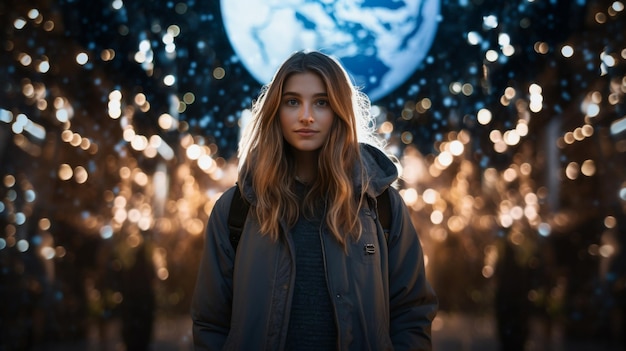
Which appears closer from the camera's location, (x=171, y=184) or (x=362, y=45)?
(x=362, y=45)

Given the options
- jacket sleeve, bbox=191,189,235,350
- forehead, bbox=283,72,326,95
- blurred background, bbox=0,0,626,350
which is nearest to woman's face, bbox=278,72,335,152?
forehead, bbox=283,72,326,95

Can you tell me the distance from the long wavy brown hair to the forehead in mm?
11

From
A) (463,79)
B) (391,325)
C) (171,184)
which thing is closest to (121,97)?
(171,184)

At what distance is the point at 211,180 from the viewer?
4020 millimetres

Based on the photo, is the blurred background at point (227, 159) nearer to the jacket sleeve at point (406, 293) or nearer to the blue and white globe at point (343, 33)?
the blue and white globe at point (343, 33)

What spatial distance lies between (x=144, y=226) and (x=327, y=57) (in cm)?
246

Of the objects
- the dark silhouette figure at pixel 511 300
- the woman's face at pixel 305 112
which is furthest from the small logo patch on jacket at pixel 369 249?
the dark silhouette figure at pixel 511 300

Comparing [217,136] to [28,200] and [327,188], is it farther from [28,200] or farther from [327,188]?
[327,188]

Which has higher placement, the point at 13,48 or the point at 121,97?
the point at 13,48

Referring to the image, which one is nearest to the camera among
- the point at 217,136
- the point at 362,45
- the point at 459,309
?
the point at 362,45

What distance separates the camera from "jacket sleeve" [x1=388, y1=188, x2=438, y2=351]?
186cm

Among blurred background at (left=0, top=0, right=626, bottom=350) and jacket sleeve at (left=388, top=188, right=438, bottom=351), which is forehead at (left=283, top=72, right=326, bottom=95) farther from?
blurred background at (left=0, top=0, right=626, bottom=350)

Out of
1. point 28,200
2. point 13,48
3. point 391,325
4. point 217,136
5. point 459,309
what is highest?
point 13,48

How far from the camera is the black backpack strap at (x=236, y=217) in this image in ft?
6.16
